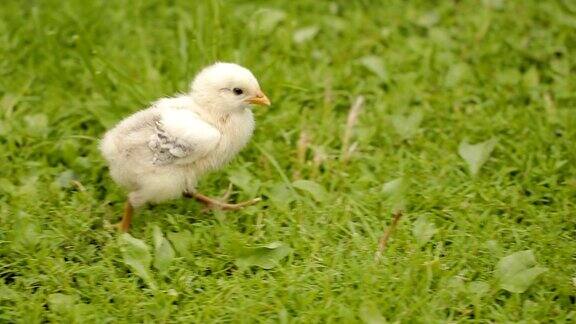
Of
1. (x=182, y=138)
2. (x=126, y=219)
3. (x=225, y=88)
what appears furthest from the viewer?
(x=126, y=219)

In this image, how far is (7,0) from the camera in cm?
541

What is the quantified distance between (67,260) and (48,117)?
122 centimetres

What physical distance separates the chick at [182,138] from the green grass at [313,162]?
30 centimetres

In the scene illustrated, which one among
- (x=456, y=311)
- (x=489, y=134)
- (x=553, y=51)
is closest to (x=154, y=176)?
(x=456, y=311)

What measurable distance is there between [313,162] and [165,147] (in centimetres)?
107

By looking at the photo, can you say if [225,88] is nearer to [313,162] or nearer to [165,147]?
[165,147]

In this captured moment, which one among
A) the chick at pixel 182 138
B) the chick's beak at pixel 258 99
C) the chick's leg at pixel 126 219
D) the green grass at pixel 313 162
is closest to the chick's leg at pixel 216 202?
the green grass at pixel 313 162

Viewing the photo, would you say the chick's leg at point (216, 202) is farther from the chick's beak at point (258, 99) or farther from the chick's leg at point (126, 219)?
the chick's beak at point (258, 99)

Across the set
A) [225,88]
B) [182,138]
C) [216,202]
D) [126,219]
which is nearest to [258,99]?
[225,88]

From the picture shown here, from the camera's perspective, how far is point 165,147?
3629 mm

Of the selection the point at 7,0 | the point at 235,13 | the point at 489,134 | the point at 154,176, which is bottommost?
the point at 489,134

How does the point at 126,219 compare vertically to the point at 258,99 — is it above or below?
below

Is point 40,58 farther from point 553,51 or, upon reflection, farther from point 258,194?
point 553,51

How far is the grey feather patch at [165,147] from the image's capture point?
3.62 m
